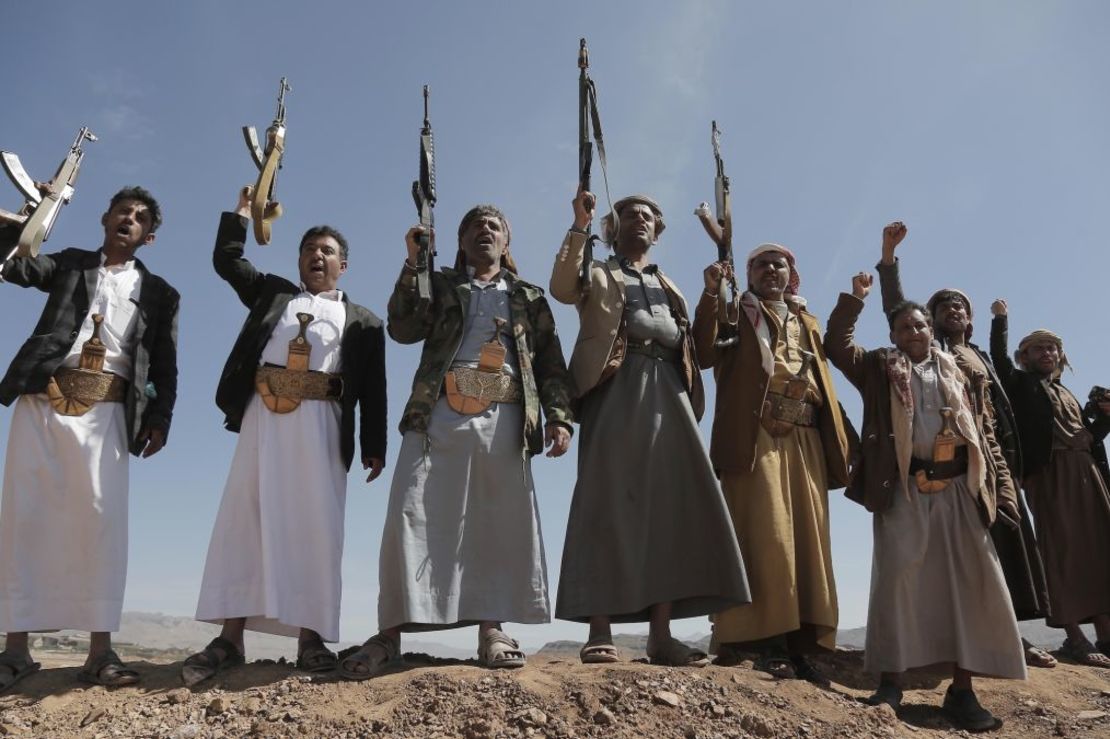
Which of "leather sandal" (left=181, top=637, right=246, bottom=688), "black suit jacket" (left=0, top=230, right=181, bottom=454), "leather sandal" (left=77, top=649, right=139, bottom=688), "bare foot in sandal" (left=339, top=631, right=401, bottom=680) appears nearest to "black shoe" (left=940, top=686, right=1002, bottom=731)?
"bare foot in sandal" (left=339, top=631, right=401, bottom=680)

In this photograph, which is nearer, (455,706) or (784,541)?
(455,706)

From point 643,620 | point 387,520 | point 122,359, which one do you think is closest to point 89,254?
point 122,359

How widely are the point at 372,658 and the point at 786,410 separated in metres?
2.72

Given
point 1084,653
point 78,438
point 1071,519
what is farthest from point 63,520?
point 1071,519

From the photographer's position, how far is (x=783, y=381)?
559 cm

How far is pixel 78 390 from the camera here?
185 inches

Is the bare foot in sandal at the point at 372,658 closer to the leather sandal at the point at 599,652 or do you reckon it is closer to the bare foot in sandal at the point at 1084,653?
the leather sandal at the point at 599,652

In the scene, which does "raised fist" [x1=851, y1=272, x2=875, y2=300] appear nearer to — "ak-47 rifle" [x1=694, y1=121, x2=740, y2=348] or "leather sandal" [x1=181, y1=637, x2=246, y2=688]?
"ak-47 rifle" [x1=694, y1=121, x2=740, y2=348]

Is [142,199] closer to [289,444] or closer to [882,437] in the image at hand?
[289,444]

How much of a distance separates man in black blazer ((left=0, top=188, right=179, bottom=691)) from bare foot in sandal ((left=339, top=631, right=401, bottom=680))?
102 cm

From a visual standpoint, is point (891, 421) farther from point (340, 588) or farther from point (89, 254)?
point (89, 254)

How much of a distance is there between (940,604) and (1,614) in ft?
15.6

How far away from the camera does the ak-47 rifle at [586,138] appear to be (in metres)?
5.30

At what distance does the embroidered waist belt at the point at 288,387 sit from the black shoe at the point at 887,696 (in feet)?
10.7
